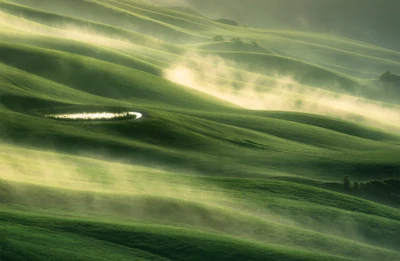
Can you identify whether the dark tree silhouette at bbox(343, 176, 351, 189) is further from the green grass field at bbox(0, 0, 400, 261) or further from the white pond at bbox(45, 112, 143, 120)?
the white pond at bbox(45, 112, 143, 120)

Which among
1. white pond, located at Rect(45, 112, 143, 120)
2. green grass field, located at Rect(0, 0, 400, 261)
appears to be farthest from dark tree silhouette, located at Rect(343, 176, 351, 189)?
white pond, located at Rect(45, 112, 143, 120)

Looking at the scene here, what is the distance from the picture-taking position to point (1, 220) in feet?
83.3

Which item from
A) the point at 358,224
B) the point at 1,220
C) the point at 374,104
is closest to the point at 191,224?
the point at 1,220

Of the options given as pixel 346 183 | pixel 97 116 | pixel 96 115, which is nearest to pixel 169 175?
pixel 346 183

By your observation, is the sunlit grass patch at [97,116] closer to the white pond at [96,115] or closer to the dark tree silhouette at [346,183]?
the white pond at [96,115]

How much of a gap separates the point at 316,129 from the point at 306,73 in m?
120

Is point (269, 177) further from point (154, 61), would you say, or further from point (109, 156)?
point (154, 61)

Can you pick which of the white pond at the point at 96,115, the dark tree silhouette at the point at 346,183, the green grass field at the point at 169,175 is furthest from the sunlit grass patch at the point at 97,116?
the dark tree silhouette at the point at 346,183

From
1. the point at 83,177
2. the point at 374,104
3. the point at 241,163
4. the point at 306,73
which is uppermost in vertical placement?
the point at 306,73

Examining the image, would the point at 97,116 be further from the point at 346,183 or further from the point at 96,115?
the point at 346,183

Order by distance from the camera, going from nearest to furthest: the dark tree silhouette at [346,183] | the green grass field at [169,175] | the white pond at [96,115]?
the green grass field at [169,175] < the dark tree silhouette at [346,183] < the white pond at [96,115]

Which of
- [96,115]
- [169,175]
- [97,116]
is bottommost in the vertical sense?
[169,175]

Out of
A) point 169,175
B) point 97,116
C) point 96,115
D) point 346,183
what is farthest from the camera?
point 96,115

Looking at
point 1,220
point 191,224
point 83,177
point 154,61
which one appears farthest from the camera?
point 154,61
